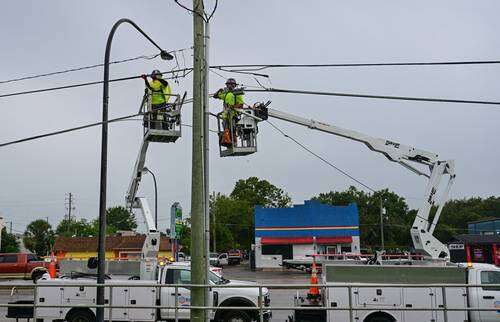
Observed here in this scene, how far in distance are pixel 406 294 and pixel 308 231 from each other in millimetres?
36115

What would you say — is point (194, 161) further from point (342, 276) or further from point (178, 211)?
point (178, 211)

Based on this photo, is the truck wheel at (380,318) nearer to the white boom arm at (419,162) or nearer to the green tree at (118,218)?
the white boom arm at (419,162)

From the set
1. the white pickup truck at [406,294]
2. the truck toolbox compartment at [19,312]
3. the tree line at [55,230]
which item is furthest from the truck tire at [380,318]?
the tree line at [55,230]

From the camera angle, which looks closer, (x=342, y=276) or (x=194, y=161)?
(x=194, y=161)

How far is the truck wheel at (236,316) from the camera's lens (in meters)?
13.2

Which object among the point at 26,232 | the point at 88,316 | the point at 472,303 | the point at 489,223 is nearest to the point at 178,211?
the point at 88,316

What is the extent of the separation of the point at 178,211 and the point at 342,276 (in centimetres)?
1216

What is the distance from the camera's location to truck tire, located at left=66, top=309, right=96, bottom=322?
13.6 m

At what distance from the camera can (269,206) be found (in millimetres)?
87125

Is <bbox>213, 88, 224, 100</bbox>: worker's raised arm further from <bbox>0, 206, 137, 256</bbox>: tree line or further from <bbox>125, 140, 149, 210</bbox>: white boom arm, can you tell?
<bbox>0, 206, 137, 256</bbox>: tree line

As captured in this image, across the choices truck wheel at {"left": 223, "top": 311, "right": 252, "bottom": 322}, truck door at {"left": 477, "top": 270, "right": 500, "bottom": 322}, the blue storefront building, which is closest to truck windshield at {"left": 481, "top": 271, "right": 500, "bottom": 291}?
truck door at {"left": 477, "top": 270, "right": 500, "bottom": 322}

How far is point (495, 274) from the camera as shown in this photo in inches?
508

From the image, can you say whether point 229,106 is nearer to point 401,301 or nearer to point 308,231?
point 401,301

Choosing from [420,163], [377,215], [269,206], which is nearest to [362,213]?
[377,215]
